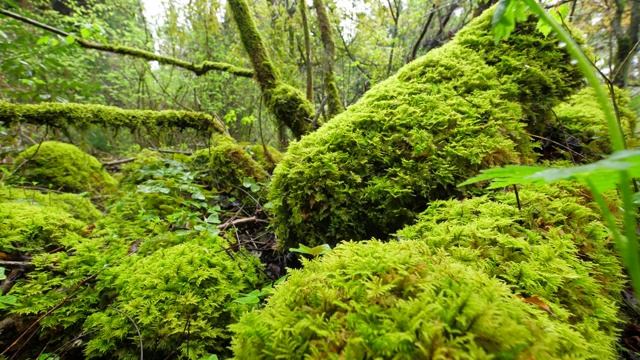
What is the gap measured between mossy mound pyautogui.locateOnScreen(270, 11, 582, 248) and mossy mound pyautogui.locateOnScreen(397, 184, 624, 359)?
11.4 inches

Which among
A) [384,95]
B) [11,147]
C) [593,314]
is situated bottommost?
[593,314]

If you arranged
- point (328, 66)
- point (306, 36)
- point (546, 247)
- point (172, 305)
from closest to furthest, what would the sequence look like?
point (546, 247) < point (172, 305) < point (328, 66) < point (306, 36)

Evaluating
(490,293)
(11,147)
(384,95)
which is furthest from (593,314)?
(11,147)

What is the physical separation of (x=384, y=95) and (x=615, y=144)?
1.71 meters

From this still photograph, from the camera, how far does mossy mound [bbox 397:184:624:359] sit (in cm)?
92

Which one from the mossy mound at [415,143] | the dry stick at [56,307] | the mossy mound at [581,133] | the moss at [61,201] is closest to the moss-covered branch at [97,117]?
the moss at [61,201]

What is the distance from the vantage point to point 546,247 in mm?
1085

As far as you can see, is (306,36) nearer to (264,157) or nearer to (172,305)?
(264,157)

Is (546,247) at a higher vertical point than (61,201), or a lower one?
higher

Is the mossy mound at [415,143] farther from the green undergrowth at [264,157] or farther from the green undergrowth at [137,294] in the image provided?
the green undergrowth at [264,157]

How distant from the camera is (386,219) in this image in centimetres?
173

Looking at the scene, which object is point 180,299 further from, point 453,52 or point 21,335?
point 453,52

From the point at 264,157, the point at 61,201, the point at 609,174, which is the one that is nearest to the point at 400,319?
the point at 609,174

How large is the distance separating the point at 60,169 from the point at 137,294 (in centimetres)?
347
